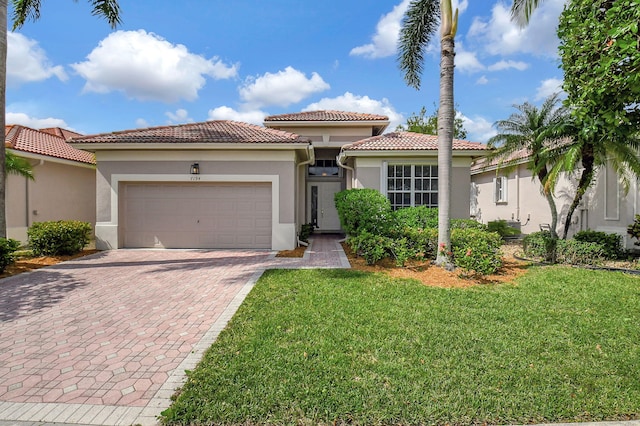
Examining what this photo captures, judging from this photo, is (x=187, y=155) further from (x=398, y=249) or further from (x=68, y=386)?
(x=68, y=386)

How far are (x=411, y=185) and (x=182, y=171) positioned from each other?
909cm

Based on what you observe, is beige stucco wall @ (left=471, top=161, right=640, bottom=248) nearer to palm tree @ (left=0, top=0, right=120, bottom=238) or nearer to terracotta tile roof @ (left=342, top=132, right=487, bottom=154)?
terracotta tile roof @ (left=342, top=132, right=487, bottom=154)

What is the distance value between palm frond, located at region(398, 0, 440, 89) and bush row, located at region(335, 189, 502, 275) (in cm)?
427

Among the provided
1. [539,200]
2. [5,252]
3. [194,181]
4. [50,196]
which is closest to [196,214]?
[194,181]

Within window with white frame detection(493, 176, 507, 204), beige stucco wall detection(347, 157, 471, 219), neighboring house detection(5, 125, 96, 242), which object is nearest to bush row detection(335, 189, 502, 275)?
beige stucco wall detection(347, 157, 471, 219)

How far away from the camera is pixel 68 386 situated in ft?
10.8

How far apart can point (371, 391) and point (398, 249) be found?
18.2 feet

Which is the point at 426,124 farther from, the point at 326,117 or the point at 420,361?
the point at 420,361

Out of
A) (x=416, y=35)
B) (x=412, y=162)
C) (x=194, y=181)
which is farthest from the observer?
(x=412, y=162)

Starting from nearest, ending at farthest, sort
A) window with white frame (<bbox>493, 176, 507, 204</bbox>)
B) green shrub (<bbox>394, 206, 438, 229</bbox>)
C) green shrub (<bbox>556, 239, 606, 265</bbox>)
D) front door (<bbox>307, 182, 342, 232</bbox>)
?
green shrub (<bbox>556, 239, 606, 265</bbox>)
green shrub (<bbox>394, 206, 438, 229</bbox>)
front door (<bbox>307, 182, 342, 232</bbox>)
window with white frame (<bbox>493, 176, 507, 204</bbox>)

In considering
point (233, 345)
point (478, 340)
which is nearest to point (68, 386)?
point (233, 345)

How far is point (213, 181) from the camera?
1160 cm

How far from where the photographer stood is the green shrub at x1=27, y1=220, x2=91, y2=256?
977cm

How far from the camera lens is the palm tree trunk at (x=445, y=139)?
793 centimetres
